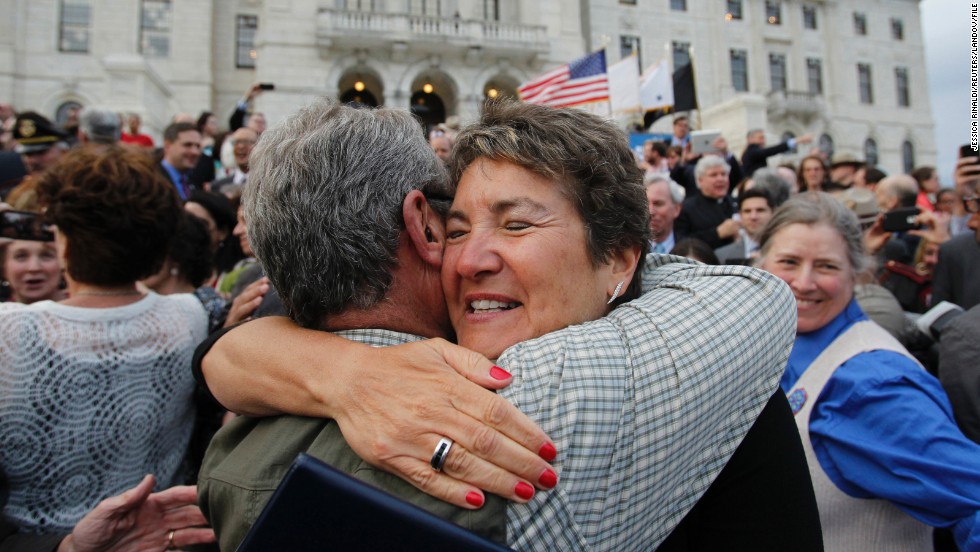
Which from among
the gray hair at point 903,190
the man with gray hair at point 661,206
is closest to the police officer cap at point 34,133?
the man with gray hair at point 661,206

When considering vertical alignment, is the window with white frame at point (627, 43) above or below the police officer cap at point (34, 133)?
above

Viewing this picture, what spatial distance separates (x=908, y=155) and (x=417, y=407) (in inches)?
1862

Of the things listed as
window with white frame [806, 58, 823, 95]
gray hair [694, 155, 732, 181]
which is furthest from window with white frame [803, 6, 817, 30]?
gray hair [694, 155, 732, 181]

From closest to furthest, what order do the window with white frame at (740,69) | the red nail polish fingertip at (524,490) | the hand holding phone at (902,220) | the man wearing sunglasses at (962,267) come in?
the red nail polish fingertip at (524,490), the man wearing sunglasses at (962,267), the hand holding phone at (902,220), the window with white frame at (740,69)

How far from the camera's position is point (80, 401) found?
2.23 meters

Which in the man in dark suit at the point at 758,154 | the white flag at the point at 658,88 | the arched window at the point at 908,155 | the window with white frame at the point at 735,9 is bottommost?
the man in dark suit at the point at 758,154

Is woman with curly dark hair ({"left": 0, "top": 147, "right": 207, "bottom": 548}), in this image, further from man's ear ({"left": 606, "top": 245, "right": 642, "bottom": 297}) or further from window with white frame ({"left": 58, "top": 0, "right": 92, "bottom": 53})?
window with white frame ({"left": 58, "top": 0, "right": 92, "bottom": 53})

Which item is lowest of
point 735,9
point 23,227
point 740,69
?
point 23,227

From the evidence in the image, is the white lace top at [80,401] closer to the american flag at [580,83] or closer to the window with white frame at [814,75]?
the american flag at [580,83]

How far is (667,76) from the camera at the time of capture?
10.5 meters

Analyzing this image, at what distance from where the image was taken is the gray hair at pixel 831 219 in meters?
2.78

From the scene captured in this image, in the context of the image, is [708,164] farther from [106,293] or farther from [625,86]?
[106,293]

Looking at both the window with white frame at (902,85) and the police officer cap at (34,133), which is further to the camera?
the window with white frame at (902,85)

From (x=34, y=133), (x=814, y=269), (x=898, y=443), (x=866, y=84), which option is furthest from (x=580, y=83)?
(x=866, y=84)
